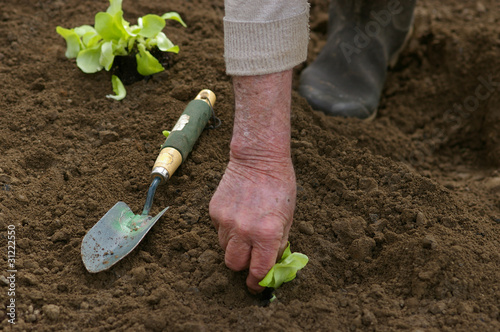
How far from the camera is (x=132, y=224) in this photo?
2.06 meters

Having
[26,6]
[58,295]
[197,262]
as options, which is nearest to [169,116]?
[197,262]

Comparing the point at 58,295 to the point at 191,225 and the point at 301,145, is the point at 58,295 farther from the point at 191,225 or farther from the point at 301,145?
the point at 301,145

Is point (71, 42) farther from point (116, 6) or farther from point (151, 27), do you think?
point (151, 27)

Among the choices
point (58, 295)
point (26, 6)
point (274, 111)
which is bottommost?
point (58, 295)

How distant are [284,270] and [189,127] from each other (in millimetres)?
855

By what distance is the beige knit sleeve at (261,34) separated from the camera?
65.4 inches

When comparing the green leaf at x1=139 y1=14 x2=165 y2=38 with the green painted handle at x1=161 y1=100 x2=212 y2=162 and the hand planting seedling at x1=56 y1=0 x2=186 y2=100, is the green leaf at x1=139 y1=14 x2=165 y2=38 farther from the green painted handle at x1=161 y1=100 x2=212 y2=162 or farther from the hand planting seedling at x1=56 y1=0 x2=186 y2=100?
the green painted handle at x1=161 y1=100 x2=212 y2=162

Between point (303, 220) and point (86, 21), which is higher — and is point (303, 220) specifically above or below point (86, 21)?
below

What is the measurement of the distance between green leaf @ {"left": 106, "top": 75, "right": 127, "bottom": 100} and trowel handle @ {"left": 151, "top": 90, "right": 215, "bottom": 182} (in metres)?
0.43

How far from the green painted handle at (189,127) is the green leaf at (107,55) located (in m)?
0.55

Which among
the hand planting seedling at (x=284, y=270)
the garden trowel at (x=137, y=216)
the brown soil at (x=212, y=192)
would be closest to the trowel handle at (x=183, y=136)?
the garden trowel at (x=137, y=216)

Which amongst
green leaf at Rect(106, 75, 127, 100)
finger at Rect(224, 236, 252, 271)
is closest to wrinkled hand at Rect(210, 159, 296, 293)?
finger at Rect(224, 236, 252, 271)

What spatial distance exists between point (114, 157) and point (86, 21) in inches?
46.7

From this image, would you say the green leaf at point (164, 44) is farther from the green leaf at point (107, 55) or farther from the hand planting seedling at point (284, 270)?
the hand planting seedling at point (284, 270)
